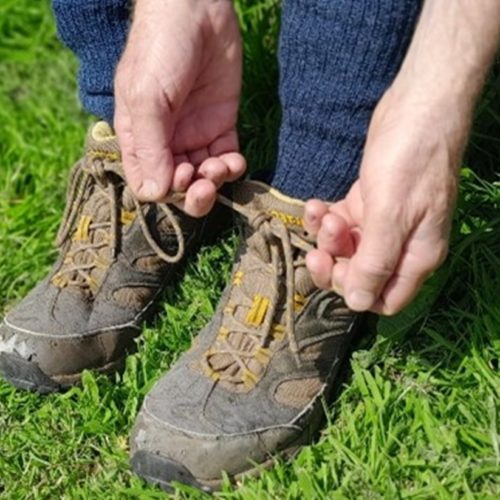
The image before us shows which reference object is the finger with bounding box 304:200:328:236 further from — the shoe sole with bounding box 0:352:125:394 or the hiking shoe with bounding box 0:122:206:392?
the shoe sole with bounding box 0:352:125:394

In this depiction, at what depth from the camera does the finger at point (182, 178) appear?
1.62 m

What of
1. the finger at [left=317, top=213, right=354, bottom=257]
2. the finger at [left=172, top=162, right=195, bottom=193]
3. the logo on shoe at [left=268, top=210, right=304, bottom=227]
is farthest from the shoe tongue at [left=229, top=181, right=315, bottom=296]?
the finger at [left=317, top=213, right=354, bottom=257]

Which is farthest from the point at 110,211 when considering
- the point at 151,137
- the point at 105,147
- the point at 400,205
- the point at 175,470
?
the point at 400,205

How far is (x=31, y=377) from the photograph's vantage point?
1.85 metres

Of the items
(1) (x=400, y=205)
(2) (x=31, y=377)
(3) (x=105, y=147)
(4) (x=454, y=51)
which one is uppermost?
(4) (x=454, y=51)

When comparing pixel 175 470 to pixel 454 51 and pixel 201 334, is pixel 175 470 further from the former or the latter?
pixel 454 51

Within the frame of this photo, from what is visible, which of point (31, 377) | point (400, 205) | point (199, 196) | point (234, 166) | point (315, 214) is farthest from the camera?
point (31, 377)

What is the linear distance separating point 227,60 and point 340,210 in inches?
16.3

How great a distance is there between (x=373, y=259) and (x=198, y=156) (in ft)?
1.64

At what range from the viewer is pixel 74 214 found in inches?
76.7

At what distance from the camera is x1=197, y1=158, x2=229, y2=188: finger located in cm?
165

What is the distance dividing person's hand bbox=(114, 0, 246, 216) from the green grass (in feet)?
0.98

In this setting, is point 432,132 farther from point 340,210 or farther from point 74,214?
point 74,214

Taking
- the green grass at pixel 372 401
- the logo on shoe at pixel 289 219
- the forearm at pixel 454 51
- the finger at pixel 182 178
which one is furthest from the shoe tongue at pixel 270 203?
the forearm at pixel 454 51
